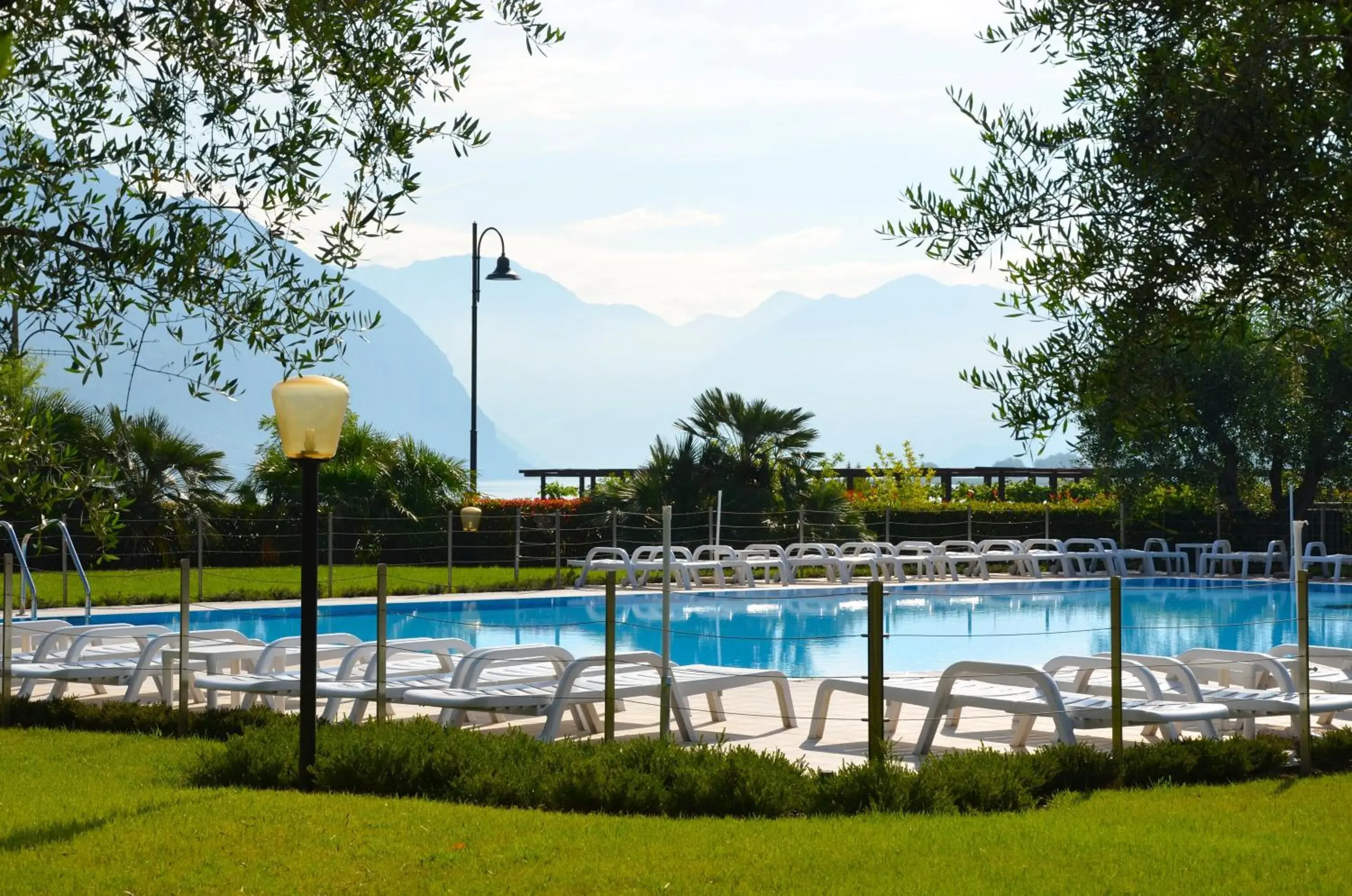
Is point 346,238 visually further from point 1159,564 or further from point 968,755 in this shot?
point 1159,564

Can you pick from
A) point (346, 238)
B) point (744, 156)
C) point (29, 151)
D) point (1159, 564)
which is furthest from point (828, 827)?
point (1159, 564)

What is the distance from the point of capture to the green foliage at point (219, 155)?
608 cm

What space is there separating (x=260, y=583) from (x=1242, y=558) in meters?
14.1

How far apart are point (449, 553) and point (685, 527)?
13.8 ft

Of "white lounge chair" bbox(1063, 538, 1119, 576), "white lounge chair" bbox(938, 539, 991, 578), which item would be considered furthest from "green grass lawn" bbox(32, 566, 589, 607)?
"white lounge chair" bbox(1063, 538, 1119, 576)

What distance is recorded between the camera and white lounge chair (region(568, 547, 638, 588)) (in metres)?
21.1

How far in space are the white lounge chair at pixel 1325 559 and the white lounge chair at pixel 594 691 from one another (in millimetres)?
14304

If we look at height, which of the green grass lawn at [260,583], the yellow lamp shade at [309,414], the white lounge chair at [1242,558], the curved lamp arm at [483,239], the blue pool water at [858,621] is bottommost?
the blue pool water at [858,621]

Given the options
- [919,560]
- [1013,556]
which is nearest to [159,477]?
[919,560]

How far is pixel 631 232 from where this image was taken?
32.9 m

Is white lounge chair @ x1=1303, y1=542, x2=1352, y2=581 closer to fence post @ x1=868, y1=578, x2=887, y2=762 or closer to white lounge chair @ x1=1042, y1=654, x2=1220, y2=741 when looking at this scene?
white lounge chair @ x1=1042, y1=654, x2=1220, y2=741

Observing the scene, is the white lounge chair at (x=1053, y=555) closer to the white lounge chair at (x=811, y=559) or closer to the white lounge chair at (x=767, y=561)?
the white lounge chair at (x=811, y=559)

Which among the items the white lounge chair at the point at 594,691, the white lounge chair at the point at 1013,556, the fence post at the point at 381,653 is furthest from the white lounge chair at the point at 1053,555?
the fence post at the point at 381,653

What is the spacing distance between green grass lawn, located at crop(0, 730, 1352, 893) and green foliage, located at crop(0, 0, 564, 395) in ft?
5.93
